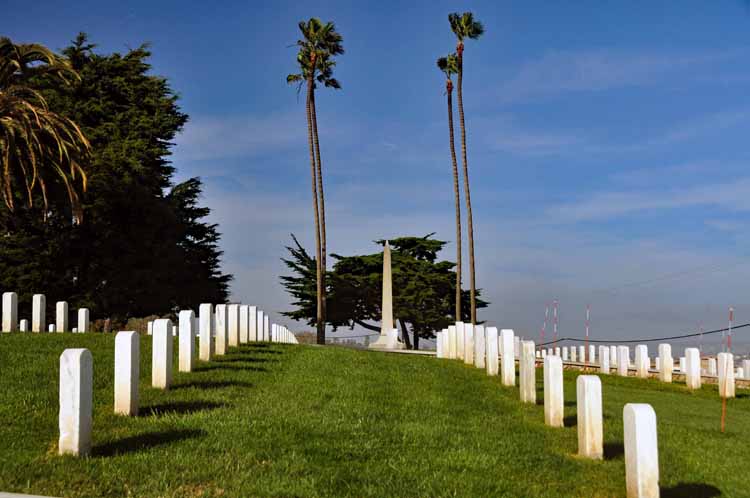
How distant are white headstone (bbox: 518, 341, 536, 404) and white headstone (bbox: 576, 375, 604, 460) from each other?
4542 millimetres

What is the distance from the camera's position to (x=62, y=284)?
125 ft

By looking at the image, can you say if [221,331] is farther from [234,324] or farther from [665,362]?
[665,362]

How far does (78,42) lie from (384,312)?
2271 cm

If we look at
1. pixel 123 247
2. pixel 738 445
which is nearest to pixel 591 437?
pixel 738 445

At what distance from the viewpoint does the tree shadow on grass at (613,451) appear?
9414mm

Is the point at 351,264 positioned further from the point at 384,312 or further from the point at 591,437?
the point at 591,437

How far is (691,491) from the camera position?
795 cm

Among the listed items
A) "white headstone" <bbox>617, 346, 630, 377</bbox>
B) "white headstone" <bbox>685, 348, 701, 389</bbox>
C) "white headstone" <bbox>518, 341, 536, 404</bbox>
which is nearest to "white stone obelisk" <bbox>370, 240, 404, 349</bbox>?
"white headstone" <bbox>617, 346, 630, 377</bbox>

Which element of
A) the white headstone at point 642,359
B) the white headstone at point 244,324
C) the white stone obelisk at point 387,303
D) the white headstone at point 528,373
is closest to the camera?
the white headstone at point 528,373

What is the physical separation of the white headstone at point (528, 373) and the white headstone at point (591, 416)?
4542mm

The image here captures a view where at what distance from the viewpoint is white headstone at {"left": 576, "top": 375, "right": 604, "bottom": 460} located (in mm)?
9031

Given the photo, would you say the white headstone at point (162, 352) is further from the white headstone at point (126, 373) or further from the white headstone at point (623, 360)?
the white headstone at point (623, 360)

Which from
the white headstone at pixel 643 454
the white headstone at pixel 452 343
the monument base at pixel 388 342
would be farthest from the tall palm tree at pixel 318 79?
the white headstone at pixel 643 454

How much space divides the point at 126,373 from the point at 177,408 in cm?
108
